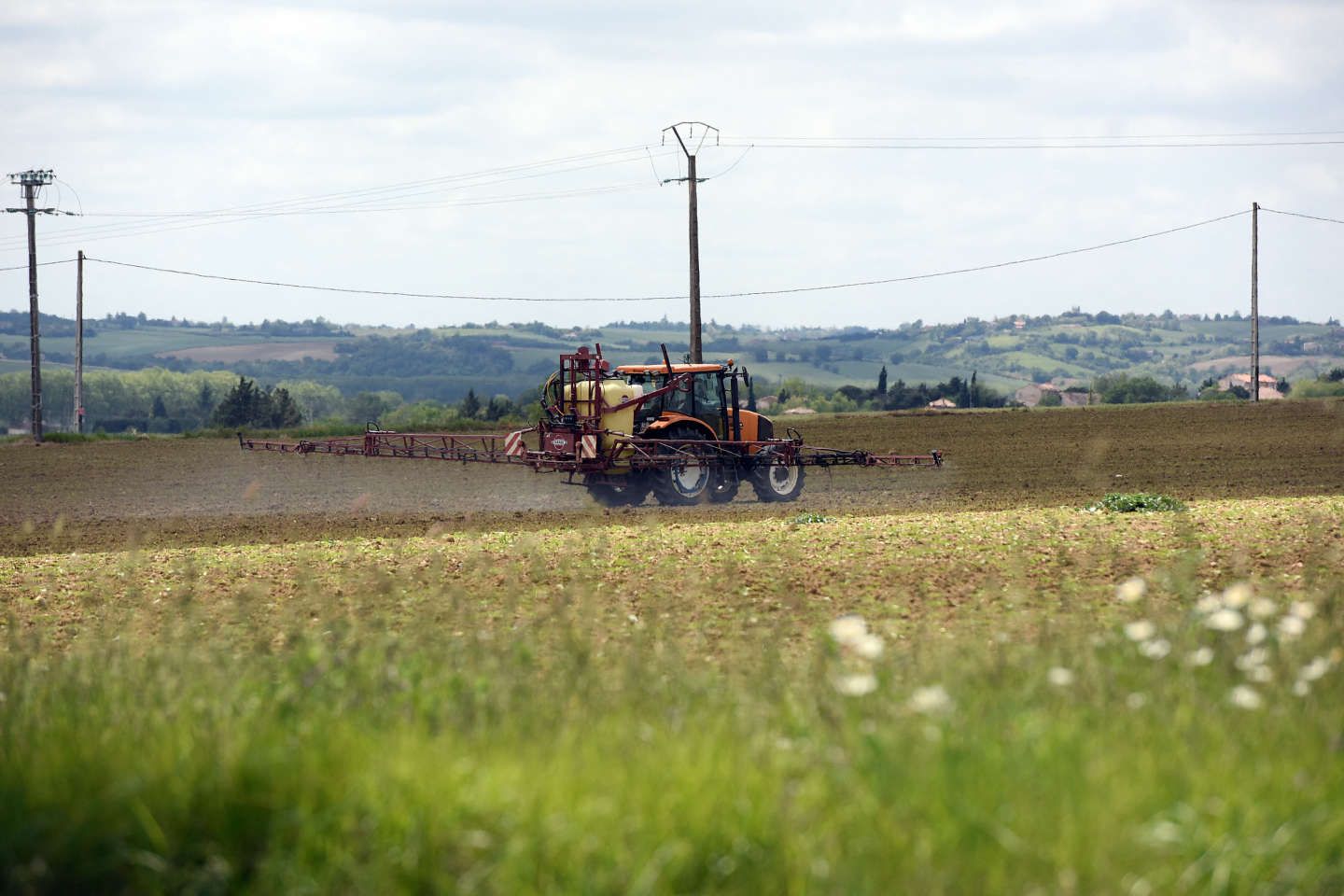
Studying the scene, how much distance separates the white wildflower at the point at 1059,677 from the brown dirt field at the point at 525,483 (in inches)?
401

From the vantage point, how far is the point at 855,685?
15.6 ft

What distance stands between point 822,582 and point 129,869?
23.5 ft

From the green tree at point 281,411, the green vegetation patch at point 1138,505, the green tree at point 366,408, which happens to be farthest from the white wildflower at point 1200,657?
the green tree at point 366,408

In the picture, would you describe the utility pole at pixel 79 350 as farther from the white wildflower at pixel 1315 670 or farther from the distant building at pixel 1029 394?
the distant building at pixel 1029 394

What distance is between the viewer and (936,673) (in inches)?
220

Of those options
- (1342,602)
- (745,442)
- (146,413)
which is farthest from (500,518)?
(146,413)

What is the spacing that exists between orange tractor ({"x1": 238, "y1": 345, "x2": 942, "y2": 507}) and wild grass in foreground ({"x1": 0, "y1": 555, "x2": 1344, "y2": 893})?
637 inches

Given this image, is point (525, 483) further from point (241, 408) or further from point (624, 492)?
point (241, 408)

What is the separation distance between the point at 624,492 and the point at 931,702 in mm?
18973

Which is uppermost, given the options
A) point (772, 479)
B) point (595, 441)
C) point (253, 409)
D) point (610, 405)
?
point (253, 409)

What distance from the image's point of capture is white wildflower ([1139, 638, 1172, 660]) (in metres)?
5.48

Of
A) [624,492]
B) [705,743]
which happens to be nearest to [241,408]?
[624,492]

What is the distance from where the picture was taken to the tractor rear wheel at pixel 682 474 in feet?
73.4

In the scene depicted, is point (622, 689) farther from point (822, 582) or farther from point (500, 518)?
point (500, 518)
